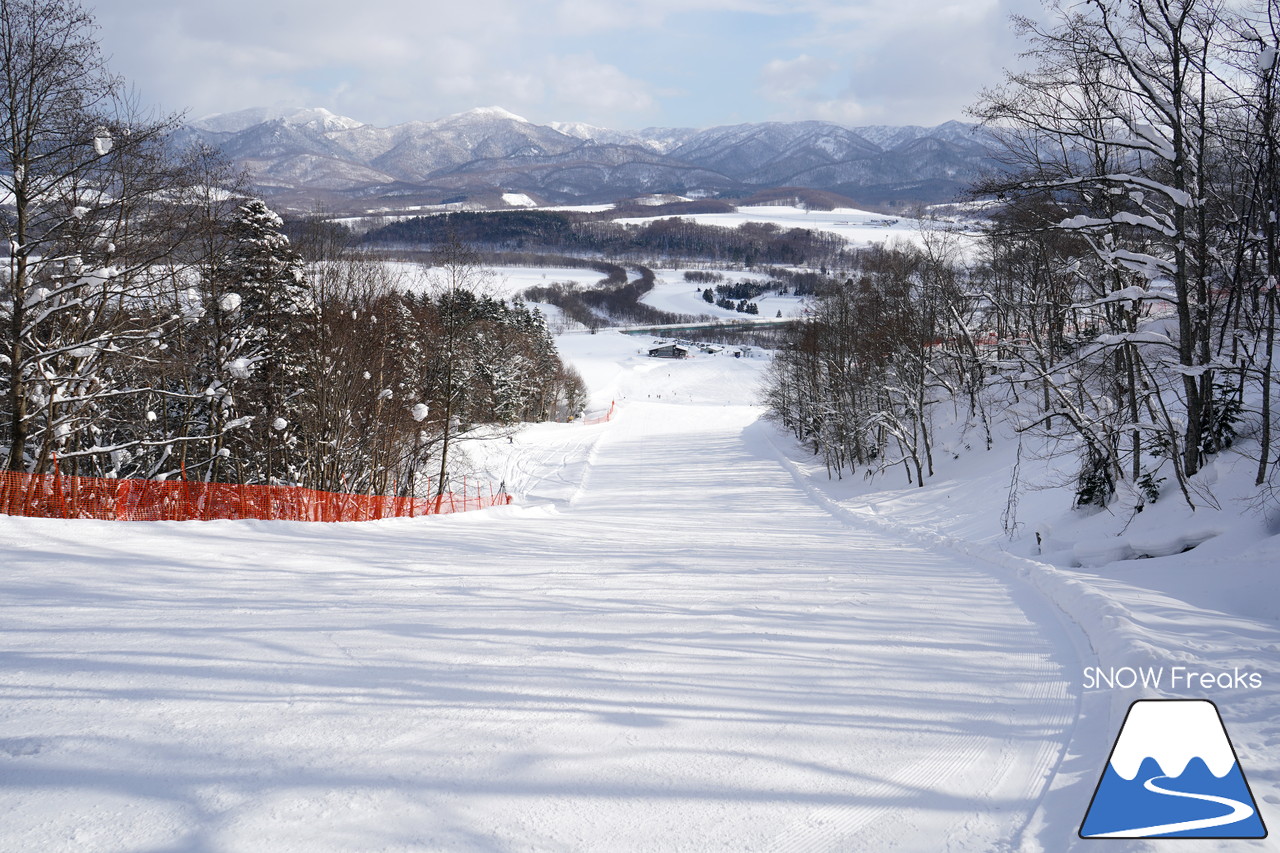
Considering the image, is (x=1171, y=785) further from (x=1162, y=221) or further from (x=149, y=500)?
(x=149, y=500)

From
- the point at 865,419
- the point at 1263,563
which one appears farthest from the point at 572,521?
the point at 865,419

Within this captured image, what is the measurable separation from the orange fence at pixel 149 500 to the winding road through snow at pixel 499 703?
2559mm

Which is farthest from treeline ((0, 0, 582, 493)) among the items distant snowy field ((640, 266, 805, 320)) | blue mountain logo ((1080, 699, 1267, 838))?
distant snowy field ((640, 266, 805, 320))

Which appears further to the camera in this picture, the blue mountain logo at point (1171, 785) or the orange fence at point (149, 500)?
the orange fence at point (149, 500)

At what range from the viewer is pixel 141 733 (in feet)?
12.0

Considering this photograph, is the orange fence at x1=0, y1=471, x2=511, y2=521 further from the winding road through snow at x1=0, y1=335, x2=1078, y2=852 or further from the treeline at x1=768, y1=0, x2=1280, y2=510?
the treeline at x1=768, y1=0, x2=1280, y2=510

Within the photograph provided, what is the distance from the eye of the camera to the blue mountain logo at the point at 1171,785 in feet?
10.1

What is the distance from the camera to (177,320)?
11.8 metres

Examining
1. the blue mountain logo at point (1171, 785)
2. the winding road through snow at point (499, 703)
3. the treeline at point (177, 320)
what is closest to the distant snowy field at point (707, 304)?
the treeline at point (177, 320)

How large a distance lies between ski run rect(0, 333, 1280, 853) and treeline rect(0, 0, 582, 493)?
4258mm

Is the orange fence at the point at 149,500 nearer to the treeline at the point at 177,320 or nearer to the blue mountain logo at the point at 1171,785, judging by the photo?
the treeline at the point at 177,320

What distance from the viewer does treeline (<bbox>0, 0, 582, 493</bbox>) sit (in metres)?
10.1

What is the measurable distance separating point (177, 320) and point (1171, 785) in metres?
14.8

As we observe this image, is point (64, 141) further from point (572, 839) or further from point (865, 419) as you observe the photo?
point (865, 419)
